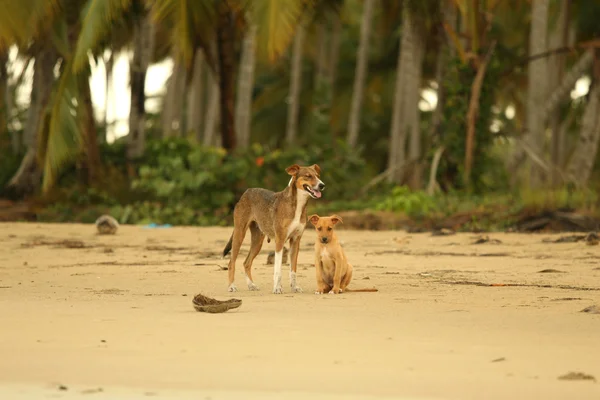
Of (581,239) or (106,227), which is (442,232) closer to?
(581,239)

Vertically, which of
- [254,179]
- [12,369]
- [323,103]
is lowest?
[12,369]

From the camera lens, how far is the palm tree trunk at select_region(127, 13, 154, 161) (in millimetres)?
25766

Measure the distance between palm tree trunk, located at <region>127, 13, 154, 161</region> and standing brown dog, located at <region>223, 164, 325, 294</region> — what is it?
15759 millimetres

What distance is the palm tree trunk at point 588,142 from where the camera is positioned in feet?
91.6

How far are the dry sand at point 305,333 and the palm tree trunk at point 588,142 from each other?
15398 mm

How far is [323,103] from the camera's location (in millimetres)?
31375

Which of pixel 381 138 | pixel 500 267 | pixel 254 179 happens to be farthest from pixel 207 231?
pixel 381 138

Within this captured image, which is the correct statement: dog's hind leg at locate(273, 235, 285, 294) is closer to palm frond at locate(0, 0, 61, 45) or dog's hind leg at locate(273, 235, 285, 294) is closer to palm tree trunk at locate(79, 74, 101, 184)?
palm frond at locate(0, 0, 61, 45)

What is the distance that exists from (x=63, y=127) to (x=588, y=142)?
44.5 feet

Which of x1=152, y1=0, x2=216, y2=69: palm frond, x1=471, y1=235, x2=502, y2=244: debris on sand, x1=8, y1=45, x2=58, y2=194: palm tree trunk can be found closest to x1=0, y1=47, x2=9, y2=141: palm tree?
x1=8, y1=45, x2=58, y2=194: palm tree trunk

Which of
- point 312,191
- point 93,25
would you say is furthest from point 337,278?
point 93,25

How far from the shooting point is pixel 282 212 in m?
9.92

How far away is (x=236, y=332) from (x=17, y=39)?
17.7m

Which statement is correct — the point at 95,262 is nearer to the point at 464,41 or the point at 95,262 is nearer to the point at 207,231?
the point at 207,231
